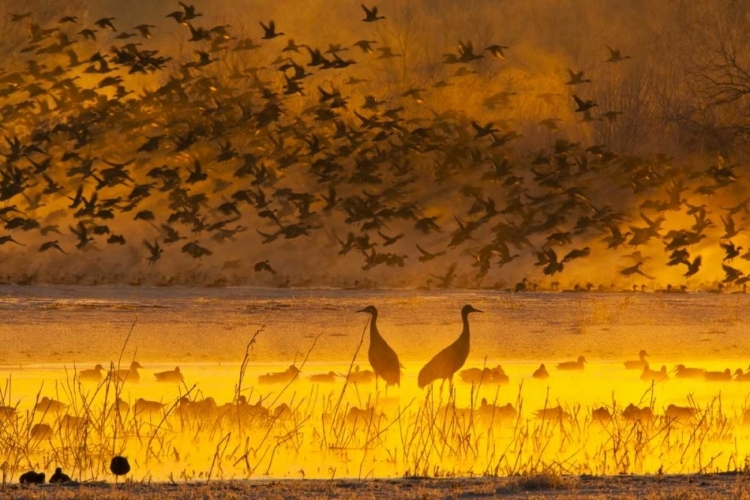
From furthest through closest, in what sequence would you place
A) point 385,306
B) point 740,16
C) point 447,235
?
point 740,16
point 447,235
point 385,306

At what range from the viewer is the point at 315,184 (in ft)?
112

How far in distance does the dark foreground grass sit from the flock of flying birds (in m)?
16.1

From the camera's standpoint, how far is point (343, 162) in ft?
117

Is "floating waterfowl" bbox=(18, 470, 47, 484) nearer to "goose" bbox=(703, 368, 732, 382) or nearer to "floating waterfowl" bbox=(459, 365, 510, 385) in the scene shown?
"floating waterfowl" bbox=(459, 365, 510, 385)

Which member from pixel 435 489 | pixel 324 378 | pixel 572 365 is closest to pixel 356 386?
pixel 324 378

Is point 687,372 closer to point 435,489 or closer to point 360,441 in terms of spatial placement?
point 360,441

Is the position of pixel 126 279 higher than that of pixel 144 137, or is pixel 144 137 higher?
pixel 144 137

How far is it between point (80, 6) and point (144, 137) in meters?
12.2

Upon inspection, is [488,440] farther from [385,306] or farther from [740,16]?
[740,16]

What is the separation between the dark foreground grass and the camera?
794 centimetres

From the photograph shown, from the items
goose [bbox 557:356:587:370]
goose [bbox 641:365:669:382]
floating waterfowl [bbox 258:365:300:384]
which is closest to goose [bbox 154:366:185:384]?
floating waterfowl [bbox 258:365:300:384]

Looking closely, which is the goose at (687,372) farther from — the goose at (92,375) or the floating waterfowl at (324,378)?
the goose at (92,375)

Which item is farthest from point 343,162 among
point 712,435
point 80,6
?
point 712,435

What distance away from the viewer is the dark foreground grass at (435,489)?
7.94 metres
